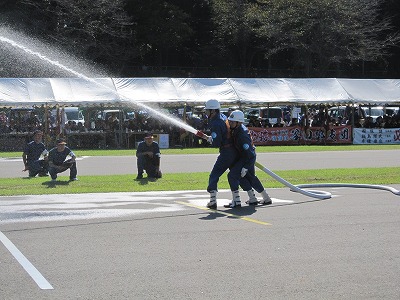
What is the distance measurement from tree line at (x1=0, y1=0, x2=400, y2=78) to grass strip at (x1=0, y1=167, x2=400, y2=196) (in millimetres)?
32912

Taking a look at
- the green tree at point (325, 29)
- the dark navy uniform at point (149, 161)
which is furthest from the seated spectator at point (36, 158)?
the green tree at point (325, 29)

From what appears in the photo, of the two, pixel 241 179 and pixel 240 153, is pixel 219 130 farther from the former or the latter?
pixel 241 179

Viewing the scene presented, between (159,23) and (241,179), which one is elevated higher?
(159,23)

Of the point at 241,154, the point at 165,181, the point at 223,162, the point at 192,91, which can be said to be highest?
the point at 192,91

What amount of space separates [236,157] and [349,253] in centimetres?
482

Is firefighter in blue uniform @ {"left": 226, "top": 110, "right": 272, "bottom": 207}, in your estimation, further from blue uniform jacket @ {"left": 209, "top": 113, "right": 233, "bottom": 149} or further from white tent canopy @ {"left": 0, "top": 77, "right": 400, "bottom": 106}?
white tent canopy @ {"left": 0, "top": 77, "right": 400, "bottom": 106}

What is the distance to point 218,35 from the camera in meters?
64.5

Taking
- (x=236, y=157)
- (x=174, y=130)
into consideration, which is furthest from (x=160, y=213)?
(x=174, y=130)

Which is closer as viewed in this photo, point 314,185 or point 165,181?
point 314,185

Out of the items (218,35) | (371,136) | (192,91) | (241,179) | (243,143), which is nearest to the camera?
(243,143)

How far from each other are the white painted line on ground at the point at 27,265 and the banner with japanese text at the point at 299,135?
2859 centimetres

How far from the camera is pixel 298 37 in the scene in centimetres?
6009

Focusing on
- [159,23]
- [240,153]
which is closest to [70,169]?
[240,153]

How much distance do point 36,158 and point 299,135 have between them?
21295mm
